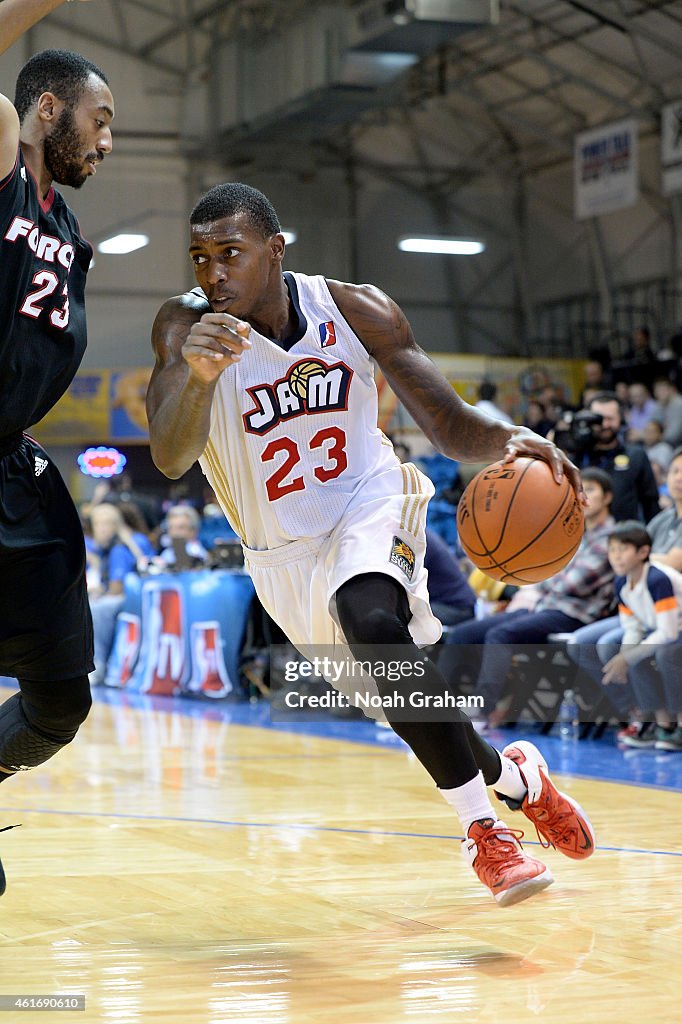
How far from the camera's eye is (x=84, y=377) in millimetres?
20125

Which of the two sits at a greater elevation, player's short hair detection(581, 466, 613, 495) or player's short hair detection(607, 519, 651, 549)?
player's short hair detection(581, 466, 613, 495)

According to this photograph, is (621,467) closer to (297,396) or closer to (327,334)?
(327,334)

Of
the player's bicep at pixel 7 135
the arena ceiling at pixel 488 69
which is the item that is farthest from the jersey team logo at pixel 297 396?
the arena ceiling at pixel 488 69

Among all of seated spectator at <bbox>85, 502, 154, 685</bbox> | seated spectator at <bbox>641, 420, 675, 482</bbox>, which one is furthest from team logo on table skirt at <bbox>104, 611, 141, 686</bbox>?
seated spectator at <bbox>641, 420, 675, 482</bbox>

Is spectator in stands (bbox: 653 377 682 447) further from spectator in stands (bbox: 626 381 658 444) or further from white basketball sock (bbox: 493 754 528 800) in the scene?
white basketball sock (bbox: 493 754 528 800)

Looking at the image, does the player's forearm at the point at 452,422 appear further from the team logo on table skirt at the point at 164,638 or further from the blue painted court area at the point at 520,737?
the team logo on table skirt at the point at 164,638

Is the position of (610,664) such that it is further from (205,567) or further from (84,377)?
(84,377)

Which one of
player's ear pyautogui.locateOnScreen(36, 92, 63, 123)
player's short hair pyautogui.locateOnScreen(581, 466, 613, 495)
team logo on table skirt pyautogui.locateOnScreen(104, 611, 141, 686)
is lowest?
team logo on table skirt pyautogui.locateOnScreen(104, 611, 141, 686)

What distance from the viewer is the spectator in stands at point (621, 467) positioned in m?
8.51

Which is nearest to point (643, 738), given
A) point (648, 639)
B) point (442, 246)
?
point (648, 639)

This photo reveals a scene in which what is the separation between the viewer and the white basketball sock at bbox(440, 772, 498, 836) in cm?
329

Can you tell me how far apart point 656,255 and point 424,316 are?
13.5 feet

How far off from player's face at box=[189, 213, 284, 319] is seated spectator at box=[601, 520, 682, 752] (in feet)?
12.4

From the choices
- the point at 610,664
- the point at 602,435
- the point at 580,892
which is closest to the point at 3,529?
the point at 580,892
